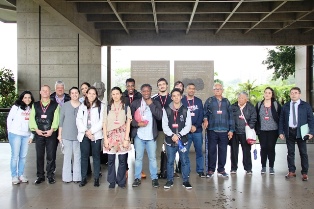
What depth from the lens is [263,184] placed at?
627 centimetres

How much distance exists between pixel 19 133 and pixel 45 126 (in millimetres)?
439

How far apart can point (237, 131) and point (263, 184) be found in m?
1.19

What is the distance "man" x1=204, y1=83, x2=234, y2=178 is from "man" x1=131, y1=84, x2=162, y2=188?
1.24 metres

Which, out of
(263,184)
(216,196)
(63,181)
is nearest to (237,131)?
(263,184)

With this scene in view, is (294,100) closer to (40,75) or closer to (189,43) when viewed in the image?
(189,43)

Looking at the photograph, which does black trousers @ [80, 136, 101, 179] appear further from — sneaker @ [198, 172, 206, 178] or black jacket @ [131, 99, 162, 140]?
sneaker @ [198, 172, 206, 178]

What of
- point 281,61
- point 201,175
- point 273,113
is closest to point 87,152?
point 201,175

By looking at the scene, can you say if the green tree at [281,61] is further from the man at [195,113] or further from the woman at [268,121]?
the man at [195,113]

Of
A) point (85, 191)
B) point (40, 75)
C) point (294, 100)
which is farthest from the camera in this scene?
point (40, 75)

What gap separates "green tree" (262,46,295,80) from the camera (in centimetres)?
2092

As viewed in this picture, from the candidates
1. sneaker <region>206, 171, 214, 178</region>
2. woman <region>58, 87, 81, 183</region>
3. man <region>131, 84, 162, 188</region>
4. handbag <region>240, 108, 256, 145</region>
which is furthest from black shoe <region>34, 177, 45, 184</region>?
handbag <region>240, 108, 256, 145</region>

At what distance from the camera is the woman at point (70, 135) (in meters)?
6.23

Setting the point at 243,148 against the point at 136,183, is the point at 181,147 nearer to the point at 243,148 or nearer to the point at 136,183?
the point at 136,183

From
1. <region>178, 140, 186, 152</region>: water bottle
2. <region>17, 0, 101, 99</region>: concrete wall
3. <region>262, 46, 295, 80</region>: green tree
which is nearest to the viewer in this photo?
<region>178, 140, 186, 152</region>: water bottle
